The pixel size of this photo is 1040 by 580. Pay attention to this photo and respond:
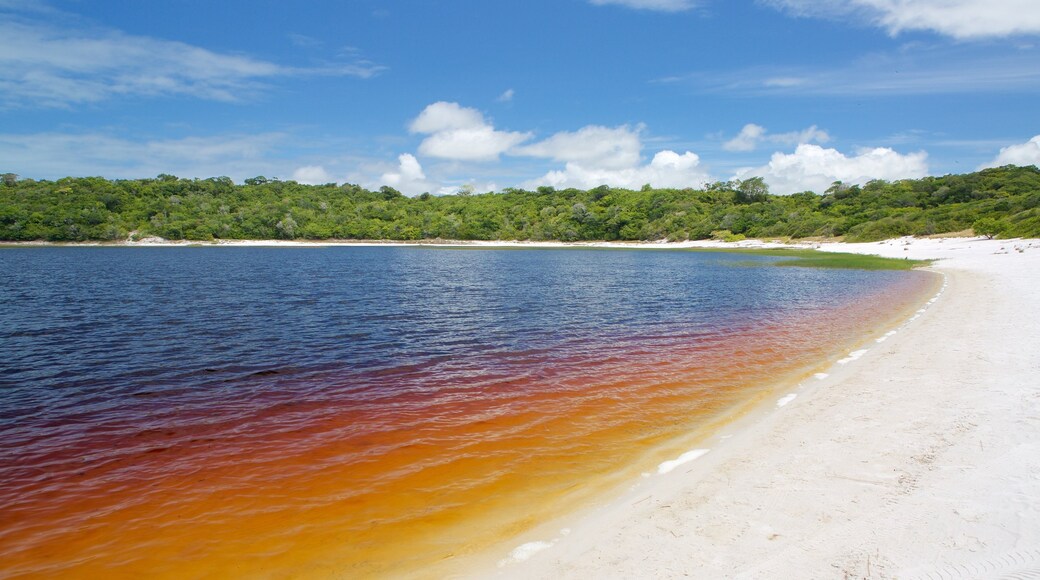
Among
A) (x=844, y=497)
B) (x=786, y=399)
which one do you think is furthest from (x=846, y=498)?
(x=786, y=399)

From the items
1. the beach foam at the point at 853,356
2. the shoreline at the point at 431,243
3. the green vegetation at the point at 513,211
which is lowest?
the beach foam at the point at 853,356

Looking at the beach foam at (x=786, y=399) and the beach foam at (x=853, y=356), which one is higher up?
the beach foam at (x=853, y=356)

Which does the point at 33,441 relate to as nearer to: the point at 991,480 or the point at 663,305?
the point at 991,480

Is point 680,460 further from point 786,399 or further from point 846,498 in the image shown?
point 786,399

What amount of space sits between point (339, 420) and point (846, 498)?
889cm

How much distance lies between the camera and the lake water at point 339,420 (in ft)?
21.7

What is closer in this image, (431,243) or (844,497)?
(844,497)

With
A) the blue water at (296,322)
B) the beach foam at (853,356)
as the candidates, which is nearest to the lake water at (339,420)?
the blue water at (296,322)

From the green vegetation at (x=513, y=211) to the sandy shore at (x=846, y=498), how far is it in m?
90.7

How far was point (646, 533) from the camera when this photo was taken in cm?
599

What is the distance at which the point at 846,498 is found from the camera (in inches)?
253

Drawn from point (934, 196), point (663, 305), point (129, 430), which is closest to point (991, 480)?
point (129, 430)

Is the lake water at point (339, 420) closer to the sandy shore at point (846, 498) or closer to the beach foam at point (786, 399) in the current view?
the beach foam at point (786, 399)

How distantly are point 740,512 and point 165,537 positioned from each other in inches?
274
